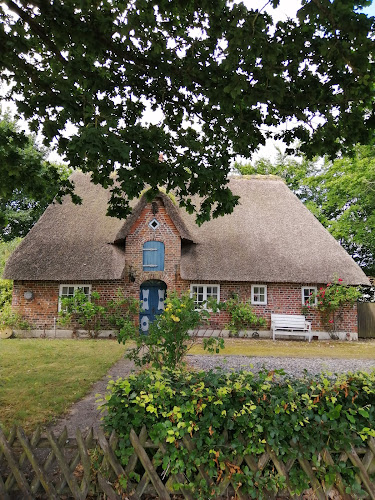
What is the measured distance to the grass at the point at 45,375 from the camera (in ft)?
18.7

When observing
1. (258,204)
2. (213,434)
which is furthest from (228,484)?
(258,204)

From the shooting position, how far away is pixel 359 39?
11.7 ft

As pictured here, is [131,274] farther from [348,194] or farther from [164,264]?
[348,194]

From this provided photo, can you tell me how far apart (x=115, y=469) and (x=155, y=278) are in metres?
13.1

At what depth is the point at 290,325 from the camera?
1528cm

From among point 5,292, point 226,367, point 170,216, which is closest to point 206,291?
point 170,216

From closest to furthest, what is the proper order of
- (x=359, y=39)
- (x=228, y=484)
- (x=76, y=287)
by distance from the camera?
(x=228, y=484) → (x=359, y=39) → (x=76, y=287)

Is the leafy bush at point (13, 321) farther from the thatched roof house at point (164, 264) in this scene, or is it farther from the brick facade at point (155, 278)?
the thatched roof house at point (164, 264)

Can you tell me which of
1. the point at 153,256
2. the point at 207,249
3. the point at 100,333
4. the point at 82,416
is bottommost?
the point at 82,416

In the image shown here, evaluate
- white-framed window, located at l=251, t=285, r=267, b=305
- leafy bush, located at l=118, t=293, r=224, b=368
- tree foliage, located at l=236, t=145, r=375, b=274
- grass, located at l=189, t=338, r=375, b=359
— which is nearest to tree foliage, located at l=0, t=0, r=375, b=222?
leafy bush, located at l=118, t=293, r=224, b=368

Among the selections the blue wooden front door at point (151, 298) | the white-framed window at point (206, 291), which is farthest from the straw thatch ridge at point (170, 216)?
the blue wooden front door at point (151, 298)

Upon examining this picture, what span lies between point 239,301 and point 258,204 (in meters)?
6.05

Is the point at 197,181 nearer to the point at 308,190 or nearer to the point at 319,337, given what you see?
the point at 319,337

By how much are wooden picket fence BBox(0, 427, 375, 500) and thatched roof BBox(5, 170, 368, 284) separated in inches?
480
